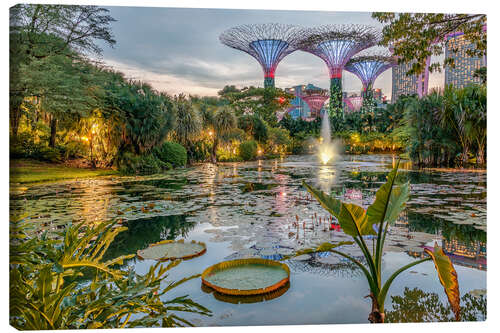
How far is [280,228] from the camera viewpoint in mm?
3352

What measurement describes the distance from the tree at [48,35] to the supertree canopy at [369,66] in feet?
10.7

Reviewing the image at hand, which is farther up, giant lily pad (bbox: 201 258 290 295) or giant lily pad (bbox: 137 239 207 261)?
giant lily pad (bbox: 137 239 207 261)

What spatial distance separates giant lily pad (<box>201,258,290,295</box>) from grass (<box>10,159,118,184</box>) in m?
1.83

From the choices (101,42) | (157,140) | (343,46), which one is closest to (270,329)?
(101,42)

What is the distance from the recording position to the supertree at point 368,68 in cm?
402

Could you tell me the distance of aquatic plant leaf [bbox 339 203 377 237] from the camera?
5.70 feet

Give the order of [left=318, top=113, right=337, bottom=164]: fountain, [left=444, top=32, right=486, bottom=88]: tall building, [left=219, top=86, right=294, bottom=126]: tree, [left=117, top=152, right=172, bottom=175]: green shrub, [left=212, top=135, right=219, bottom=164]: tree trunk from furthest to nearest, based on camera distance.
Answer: [left=212, top=135, right=219, bottom=164]: tree trunk, [left=117, top=152, right=172, bottom=175]: green shrub, [left=318, top=113, right=337, bottom=164]: fountain, [left=219, top=86, right=294, bottom=126]: tree, [left=444, top=32, right=486, bottom=88]: tall building

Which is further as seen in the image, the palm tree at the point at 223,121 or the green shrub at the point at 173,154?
the green shrub at the point at 173,154

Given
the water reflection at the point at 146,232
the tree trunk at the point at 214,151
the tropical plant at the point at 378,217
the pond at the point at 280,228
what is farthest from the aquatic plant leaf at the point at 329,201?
the tree trunk at the point at 214,151

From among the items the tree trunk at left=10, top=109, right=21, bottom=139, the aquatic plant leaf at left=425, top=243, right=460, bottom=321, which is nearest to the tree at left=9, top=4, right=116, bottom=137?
the tree trunk at left=10, top=109, right=21, bottom=139

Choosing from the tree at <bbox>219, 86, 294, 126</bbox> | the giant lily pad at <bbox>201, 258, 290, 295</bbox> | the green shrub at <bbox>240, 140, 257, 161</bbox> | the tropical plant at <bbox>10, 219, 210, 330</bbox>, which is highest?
the tree at <bbox>219, 86, 294, 126</bbox>

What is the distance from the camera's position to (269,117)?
6359 mm

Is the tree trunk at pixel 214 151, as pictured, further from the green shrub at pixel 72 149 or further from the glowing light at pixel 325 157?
the green shrub at pixel 72 149

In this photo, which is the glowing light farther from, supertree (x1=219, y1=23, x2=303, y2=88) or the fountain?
supertree (x1=219, y1=23, x2=303, y2=88)
